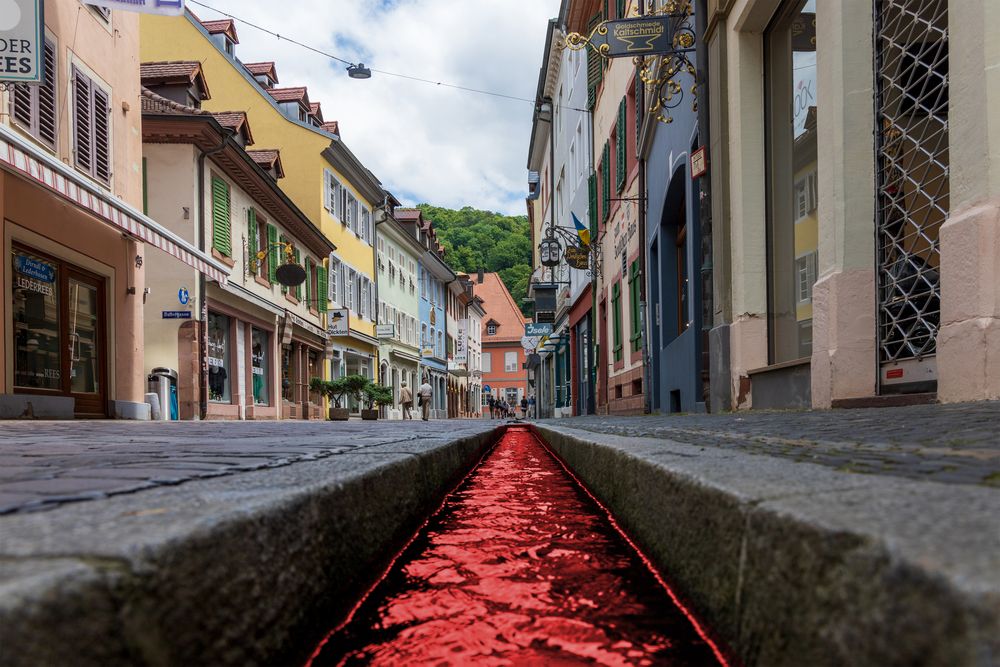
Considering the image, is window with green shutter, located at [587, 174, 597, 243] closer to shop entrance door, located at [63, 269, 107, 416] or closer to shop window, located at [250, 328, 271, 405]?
shop window, located at [250, 328, 271, 405]

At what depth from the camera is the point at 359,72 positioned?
17.1 meters

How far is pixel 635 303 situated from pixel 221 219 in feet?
28.7

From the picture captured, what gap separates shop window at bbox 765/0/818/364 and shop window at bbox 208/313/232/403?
12.0 meters

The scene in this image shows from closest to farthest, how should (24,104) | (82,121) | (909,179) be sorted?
(909,179) → (24,104) → (82,121)

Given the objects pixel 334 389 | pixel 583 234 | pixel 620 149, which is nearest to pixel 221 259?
pixel 334 389

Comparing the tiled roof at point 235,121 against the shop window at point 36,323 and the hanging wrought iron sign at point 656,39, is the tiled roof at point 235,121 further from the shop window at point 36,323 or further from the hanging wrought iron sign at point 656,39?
the hanging wrought iron sign at point 656,39

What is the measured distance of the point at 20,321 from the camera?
9914 mm

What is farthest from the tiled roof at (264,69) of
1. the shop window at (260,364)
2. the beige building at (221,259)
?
the shop window at (260,364)

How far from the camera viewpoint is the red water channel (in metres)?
1.27

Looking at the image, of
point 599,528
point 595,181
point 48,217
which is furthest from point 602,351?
point 599,528

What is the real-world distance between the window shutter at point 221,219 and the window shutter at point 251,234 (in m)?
1.12

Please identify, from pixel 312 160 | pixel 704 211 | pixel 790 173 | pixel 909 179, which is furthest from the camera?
pixel 312 160

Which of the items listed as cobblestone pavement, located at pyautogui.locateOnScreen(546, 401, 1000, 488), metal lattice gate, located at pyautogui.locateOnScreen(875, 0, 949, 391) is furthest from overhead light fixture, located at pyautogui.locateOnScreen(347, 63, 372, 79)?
cobblestone pavement, located at pyautogui.locateOnScreen(546, 401, 1000, 488)

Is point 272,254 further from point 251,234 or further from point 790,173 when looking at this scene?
point 790,173
